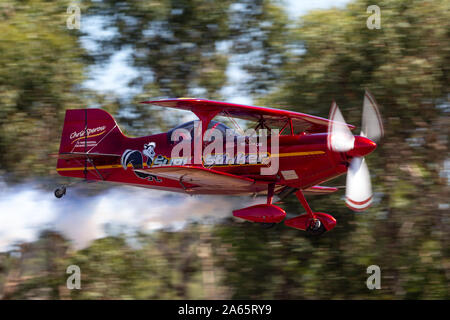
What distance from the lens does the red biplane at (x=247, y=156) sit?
9.87 metres

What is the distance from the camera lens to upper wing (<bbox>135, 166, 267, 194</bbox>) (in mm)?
9500

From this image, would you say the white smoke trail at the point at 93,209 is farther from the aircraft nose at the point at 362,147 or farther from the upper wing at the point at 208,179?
the aircraft nose at the point at 362,147

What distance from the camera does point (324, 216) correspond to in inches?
435

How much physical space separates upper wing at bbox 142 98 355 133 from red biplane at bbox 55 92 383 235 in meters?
0.02

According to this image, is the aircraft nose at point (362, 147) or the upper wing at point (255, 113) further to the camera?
the upper wing at point (255, 113)

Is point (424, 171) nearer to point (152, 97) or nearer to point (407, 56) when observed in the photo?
point (407, 56)

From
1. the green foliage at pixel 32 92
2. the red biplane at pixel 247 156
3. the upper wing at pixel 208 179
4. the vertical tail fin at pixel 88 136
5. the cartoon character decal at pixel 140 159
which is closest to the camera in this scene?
the upper wing at pixel 208 179

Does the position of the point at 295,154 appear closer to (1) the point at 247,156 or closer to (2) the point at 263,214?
(1) the point at 247,156

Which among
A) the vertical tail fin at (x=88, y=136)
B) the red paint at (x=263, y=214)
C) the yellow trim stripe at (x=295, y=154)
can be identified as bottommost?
the red paint at (x=263, y=214)

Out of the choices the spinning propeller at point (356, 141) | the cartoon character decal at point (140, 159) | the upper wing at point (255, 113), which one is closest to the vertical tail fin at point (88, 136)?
the cartoon character decal at point (140, 159)

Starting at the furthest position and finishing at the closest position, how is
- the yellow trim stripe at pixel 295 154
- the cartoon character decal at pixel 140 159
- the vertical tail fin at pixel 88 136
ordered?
the vertical tail fin at pixel 88 136 < the cartoon character decal at pixel 140 159 < the yellow trim stripe at pixel 295 154

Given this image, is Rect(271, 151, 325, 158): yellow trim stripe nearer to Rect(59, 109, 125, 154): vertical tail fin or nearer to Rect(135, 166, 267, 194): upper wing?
Rect(135, 166, 267, 194): upper wing
